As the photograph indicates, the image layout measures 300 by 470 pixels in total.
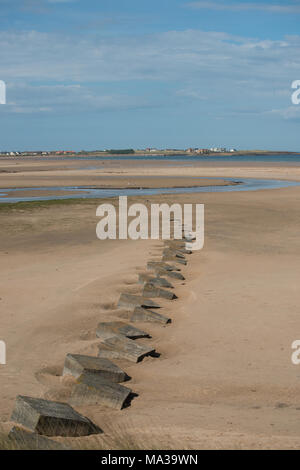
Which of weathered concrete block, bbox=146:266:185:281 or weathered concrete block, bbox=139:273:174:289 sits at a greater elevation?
weathered concrete block, bbox=146:266:185:281

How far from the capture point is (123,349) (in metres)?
6.26

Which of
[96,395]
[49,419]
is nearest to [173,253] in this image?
[96,395]

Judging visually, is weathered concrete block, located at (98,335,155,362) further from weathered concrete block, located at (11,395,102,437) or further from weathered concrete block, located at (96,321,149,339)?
weathered concrete block, located at (11,395,102,437)

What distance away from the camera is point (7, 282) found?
10469 mm

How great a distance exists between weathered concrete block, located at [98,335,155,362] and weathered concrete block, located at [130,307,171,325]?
1198 millimetres

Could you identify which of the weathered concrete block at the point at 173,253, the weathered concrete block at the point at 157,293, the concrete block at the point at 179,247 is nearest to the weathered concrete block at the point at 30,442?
the weathered concrete block at the point at 157,293

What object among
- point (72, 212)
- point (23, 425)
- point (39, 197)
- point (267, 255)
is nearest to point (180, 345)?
point (23, 425)

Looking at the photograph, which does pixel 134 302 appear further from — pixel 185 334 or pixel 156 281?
pixel 156 281

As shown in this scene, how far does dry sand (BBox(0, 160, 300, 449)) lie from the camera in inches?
180

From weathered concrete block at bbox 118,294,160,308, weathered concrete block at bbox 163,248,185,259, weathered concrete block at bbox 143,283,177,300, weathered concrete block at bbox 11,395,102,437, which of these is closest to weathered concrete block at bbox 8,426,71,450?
weathered concrete block at bbox 11,395,102,437

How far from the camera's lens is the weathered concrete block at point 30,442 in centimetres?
378

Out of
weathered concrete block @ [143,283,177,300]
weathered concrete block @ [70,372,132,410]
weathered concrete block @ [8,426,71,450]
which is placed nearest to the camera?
weathered concrete block @ [8,426,71,450]

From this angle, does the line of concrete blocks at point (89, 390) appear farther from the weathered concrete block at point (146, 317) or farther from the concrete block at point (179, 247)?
the concrete block at point (179, 247)

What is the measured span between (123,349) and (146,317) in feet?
4.66
